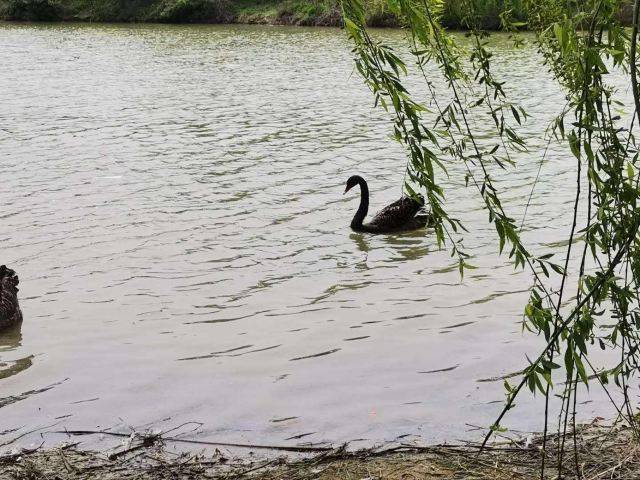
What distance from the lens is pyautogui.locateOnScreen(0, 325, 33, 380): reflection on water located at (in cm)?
625

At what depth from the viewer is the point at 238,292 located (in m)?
7.81

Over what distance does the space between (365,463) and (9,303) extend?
3766 millimetres

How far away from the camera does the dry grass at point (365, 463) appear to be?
409cm

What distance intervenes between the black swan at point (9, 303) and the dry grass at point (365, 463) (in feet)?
7.91

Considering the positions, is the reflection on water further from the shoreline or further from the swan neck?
the shoreline

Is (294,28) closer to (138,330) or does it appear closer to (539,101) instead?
(539,101)

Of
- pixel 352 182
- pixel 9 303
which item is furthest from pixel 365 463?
pixel 352 182

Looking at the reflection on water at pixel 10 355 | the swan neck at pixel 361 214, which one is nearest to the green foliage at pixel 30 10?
the swan neck at pixel 361 214

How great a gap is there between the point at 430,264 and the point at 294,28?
129 ft

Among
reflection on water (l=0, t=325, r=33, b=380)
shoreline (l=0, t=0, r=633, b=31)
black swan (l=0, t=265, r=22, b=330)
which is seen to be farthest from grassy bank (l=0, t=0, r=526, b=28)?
reflection on water (l=0, t=325, r=33, b=380)

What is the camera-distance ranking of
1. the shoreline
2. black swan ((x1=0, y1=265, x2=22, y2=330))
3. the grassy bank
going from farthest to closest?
1. the grassy bank
2. the shoreline
3. black swan ((x1=0, y1=265, x2=22, y2=330))

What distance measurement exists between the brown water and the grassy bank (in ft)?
103

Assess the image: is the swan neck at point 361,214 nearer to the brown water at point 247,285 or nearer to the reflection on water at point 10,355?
the brown water at point 247,285

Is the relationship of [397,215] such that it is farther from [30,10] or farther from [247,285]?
[30,10]
